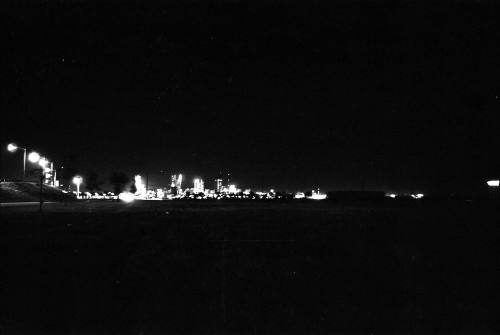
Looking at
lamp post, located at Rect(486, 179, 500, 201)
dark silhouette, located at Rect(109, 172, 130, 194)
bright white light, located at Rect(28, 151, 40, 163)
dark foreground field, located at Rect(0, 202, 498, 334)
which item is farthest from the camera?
dark silhouette, located at Rect(109, 172, 130, 194)

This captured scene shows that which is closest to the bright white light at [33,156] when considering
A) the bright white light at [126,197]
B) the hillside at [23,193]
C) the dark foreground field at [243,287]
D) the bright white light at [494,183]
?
the hillside at [23,193]

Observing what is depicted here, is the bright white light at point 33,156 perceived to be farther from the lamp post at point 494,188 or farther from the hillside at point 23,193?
the lamp post at point 494,188

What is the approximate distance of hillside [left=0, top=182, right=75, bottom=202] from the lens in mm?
41031

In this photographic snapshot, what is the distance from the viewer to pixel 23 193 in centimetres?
4359

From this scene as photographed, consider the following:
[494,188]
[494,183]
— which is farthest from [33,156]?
[494,188]

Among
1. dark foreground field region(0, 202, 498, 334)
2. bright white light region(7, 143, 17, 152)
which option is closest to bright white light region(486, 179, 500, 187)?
dark foreground field region(0, 202, 498, 334)

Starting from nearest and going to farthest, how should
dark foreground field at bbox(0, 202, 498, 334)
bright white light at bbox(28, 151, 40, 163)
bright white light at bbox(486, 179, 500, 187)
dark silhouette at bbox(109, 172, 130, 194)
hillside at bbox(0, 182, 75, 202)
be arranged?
dark foreground field at bbox(0, 202, 498, 334) → hillside at bbox(0, 182, 75, 202) → bright white light at bbox(486, 179, 500, 187) → bright white light at bbox(28, 151, 40, 163) → dark silhouette at bbox(109, 172, 130, 194)

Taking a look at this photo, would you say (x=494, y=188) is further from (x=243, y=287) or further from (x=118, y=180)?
(x=118, y=180)

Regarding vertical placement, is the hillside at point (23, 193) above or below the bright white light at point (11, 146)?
below

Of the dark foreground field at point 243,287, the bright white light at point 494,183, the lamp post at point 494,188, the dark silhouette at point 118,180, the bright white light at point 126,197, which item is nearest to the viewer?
the dark foreground field at point 243,287

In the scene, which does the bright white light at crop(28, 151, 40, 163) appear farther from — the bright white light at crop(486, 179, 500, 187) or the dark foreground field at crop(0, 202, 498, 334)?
the bright white light at crop(486, 179, 500, 187)

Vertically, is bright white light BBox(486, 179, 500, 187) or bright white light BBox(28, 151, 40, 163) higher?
bright white light BBox(28, 151, 40, 163)

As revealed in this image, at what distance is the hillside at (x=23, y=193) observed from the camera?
4103 centimetres

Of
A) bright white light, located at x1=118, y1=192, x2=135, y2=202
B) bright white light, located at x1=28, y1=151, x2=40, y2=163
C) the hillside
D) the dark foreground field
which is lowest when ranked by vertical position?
the dark foreground field
